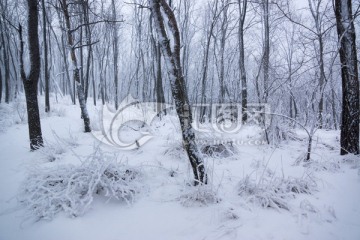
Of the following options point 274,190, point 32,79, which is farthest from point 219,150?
point 32,79

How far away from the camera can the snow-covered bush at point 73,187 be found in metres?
2.73

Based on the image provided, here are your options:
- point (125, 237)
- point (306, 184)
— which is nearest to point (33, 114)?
point (125, 237)

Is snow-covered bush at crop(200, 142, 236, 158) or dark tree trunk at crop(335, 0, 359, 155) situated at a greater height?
dark tree trunk at crop(335, 0, 359, 155)

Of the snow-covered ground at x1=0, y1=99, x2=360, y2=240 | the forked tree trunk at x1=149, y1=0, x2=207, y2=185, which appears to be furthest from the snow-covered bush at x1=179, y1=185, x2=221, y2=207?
the forked tree trunk at x1=149, y1=0, x2=207, y2=185

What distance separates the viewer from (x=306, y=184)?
3.34 m

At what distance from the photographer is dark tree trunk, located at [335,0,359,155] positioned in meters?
4.41

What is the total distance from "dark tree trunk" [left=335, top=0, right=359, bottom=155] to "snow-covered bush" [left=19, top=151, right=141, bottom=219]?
14.0 feet

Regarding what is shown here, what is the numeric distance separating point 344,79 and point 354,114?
0.74m

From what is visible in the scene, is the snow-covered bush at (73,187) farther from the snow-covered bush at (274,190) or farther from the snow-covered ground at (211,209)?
the snow-covered bush at (274,190)

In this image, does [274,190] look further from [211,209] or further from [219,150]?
[219,150]

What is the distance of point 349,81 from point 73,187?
212 inches

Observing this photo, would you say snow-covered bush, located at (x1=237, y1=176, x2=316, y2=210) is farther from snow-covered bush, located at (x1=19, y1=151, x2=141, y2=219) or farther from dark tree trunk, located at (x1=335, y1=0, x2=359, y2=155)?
dark tree trunk, located at (x1=335, y1=0, x2=359, y2=155)

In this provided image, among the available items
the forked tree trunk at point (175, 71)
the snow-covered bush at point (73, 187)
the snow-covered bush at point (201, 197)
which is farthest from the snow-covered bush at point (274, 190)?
the snow-covered bush at point (73, 187)

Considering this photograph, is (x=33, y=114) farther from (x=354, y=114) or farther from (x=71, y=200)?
(x=354, y=114)
